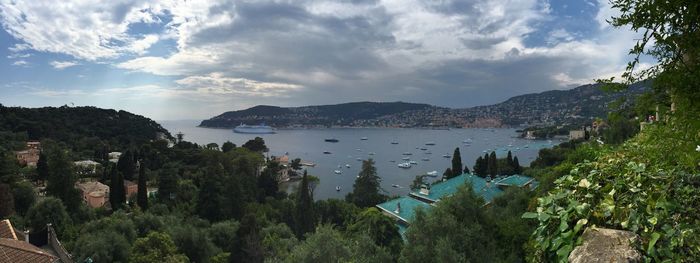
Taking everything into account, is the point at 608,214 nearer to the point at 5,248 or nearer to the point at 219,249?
the point at 5,248

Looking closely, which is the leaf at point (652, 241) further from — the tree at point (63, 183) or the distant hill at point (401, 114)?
the distant hill at point (401, 114)

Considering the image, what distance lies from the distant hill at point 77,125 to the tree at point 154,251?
37.6 m

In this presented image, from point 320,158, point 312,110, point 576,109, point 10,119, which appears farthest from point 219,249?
point 312,110

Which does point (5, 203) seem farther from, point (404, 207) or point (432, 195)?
point (432, 195)

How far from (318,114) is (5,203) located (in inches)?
6497

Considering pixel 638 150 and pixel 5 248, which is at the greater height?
pixel 638 150

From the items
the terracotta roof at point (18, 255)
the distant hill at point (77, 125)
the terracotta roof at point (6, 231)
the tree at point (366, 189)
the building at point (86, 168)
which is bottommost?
the tree at point (366, 189)

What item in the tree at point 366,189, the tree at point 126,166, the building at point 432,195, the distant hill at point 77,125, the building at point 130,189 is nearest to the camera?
the building at point 432,195

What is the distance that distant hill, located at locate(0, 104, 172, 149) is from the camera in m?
46.8

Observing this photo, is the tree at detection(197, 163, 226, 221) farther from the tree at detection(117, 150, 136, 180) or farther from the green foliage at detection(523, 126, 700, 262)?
the green foliage at detection(523, 126, 700, 262)

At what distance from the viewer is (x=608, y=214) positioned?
2.14 m

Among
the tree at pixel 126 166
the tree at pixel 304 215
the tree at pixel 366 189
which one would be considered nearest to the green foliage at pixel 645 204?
the tree at pixel 304 215

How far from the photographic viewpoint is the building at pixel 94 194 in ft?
86.8

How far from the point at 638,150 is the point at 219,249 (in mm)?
18357
